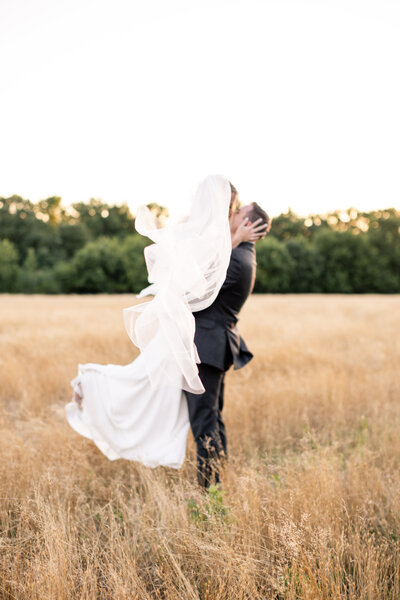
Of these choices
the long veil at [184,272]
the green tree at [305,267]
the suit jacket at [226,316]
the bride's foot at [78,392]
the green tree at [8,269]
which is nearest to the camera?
the long veil at [184,272]

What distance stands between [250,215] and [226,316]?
0.82 meters

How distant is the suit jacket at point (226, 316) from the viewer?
10.4ft

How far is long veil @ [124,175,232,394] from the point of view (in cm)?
285

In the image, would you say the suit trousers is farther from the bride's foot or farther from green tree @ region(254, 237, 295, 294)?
green tree @ region(254, 237, 295, 294)

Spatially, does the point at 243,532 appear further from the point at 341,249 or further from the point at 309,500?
the point at 341,249

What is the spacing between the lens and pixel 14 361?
712 centimetres

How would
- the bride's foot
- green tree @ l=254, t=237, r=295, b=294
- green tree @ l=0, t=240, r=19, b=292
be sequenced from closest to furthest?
the bride's foot → green tree @ l=0, t=240, r=19, b=292 → green tree @ l=254, t=237, r=295, b=294

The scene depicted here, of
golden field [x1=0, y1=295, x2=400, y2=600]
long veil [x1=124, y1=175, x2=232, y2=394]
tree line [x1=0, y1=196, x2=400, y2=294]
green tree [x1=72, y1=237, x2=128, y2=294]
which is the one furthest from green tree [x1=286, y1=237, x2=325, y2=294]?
long veil [x1=124, y1=175, x2=232, y2=394]

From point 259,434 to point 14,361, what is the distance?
14.6ft

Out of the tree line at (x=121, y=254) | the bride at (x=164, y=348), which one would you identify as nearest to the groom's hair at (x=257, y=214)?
the bride at (x=164, y=348)

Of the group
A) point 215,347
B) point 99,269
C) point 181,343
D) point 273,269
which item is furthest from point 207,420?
point 273,269

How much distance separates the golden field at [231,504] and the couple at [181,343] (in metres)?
0.32

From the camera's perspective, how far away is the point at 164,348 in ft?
10.3

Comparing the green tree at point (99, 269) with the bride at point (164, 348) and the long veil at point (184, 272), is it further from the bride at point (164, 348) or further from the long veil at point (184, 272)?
the long veil at point (184, 272)
